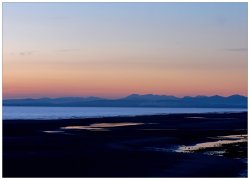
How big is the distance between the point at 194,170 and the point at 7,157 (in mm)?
9494

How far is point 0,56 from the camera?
13.3 meters

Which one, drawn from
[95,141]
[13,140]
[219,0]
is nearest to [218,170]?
[219,0]

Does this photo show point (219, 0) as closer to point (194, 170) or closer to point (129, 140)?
point (194, 170)

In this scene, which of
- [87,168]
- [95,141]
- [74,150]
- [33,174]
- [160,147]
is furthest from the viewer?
[95,141]

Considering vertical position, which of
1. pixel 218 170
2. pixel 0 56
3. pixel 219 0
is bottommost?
pixel 218 170

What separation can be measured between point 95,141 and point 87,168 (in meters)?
12.0

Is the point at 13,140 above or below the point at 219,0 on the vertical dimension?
below

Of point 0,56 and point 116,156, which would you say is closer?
point 0,56

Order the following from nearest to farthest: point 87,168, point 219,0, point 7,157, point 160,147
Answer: point 219,0
point 87,168
point 7,157
point 160,147

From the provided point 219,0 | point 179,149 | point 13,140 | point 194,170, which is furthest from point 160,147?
point 219,0

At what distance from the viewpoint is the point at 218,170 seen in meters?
19.8

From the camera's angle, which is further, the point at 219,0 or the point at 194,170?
the point at 194,170

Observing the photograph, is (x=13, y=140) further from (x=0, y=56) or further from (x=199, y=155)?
(x=0, y=56)

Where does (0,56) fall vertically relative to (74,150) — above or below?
above
